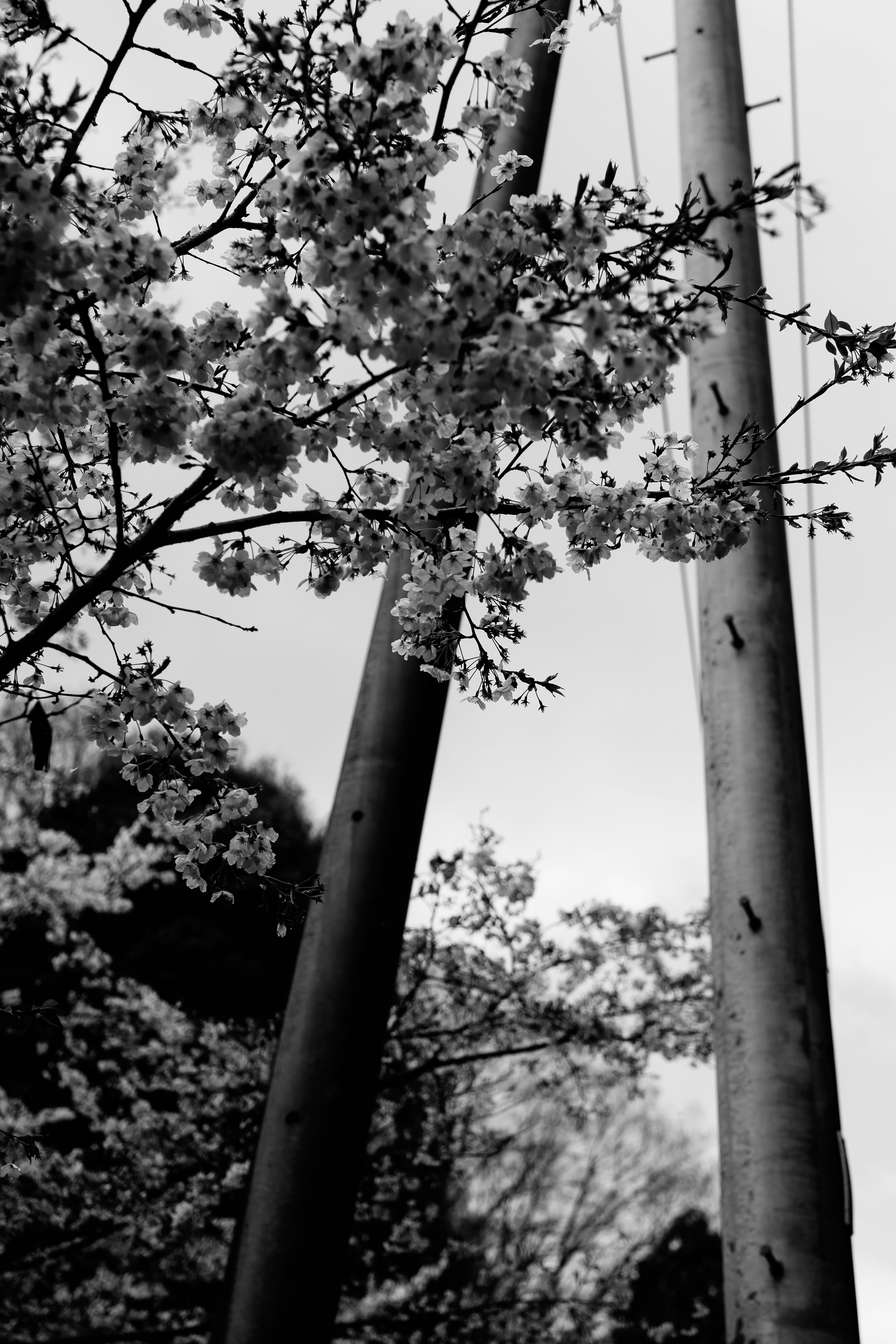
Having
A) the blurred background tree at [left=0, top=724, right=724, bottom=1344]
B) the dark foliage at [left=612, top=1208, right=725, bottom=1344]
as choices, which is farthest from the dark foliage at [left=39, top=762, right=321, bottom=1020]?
the dark foliage at [left=612, top=1208, right=725, bottom=1344]

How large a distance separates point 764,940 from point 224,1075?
21.1ft

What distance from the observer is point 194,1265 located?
8.49m

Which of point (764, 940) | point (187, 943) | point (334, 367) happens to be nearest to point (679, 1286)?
point (187, 943)

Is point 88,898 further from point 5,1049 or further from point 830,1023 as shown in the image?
point 830,1023

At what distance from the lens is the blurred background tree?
6.72 m

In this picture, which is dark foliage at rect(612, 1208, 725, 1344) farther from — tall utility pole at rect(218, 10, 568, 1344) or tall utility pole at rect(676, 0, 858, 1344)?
tall utility pole at rect(218, 10, 568, 1344)

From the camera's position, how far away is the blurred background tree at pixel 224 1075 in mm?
6719

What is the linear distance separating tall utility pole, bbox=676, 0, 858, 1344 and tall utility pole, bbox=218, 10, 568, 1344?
935 millimetres

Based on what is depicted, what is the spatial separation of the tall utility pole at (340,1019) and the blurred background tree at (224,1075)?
485 millimetres

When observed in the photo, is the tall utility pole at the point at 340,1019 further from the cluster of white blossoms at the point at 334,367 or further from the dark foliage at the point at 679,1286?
the dark foliage at the point at 679,1286

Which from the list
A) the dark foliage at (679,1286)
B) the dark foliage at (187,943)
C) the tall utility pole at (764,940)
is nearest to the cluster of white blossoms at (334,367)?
the tall utility pole at (764,940)

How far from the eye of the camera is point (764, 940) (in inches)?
110

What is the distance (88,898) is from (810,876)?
9775mm

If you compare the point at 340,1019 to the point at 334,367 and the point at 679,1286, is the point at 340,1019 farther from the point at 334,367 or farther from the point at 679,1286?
the point at 679,1286
